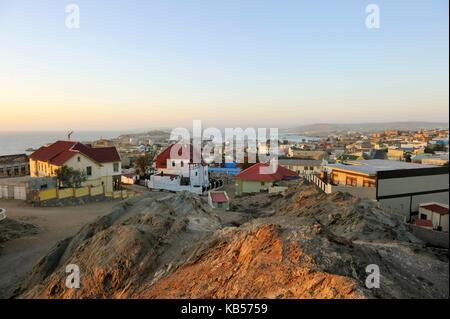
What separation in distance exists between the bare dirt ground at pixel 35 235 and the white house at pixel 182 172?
700 centimetres

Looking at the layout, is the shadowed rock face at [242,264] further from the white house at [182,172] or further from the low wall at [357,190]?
the white house at [182,172]

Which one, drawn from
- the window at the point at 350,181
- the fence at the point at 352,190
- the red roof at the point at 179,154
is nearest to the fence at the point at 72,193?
the red roof at the point at 179,154

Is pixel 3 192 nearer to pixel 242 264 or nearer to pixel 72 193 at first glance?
pixel 72 193

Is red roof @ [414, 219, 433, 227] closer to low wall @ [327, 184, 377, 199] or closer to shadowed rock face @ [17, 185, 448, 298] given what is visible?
shadowed rock face @ [17, 185, 448, 298]

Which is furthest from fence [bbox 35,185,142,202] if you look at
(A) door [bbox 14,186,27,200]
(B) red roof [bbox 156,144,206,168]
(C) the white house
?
(B) red roof [bbox 156,144,206,168]

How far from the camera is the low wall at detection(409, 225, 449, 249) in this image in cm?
916

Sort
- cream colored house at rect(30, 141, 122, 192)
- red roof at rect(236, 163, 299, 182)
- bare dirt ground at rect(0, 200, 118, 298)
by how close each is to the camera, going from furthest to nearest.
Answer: red roof at rect(236, 163, 299, 182)
cream colored house at rect(30, 141, 122, 192)
bare dirt ground at rect(0, 200, 118, 298)

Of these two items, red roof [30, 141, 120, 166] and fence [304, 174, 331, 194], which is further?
red roof [30, 141, 120, 166]

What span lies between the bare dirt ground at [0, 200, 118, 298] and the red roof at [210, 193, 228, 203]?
24.0 ft

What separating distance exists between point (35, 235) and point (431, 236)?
17.4 meters

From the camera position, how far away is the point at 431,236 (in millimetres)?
9875

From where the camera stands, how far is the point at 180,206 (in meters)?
13.0
